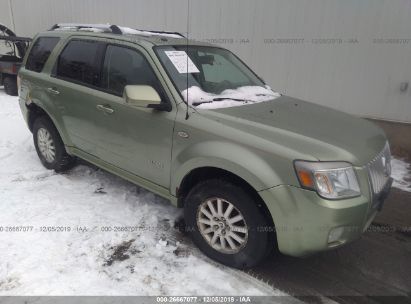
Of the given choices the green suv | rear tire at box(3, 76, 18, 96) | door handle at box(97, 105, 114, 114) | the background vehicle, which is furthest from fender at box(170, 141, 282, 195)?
rear tire at box(3, 76, 18, 96)

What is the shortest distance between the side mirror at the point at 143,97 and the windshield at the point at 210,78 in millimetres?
233

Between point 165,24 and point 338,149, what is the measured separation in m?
7.15

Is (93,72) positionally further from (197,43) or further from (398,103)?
(398,103)

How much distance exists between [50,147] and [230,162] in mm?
2992

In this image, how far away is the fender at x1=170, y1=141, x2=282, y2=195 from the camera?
2582 mm

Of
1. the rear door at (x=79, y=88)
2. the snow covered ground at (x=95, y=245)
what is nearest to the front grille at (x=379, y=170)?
the snow covered ground at (x=95, y=245)

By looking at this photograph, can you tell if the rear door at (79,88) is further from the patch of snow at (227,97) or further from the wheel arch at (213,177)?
the wheel arch at (213,177)

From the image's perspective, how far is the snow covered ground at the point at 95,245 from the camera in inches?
109

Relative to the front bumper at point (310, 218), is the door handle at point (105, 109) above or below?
above

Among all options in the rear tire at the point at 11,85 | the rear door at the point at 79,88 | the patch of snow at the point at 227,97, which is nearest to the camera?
the patch of snow at the point at 227,97

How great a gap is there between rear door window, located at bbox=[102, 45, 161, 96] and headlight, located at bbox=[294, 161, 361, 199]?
1496mm

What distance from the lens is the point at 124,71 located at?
11.7 feet

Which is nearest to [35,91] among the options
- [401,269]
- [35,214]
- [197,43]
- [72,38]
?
[72,38]

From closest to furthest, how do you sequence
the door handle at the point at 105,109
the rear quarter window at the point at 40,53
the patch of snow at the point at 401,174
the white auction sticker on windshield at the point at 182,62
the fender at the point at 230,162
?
the fender at the point at 230,162 → the white auction sticker on windshield at the point at 182,62 → the door handle at the point at 105,109 → the rear quarter window at the point at 40,53 → the patch of snow at the point at 401,174
